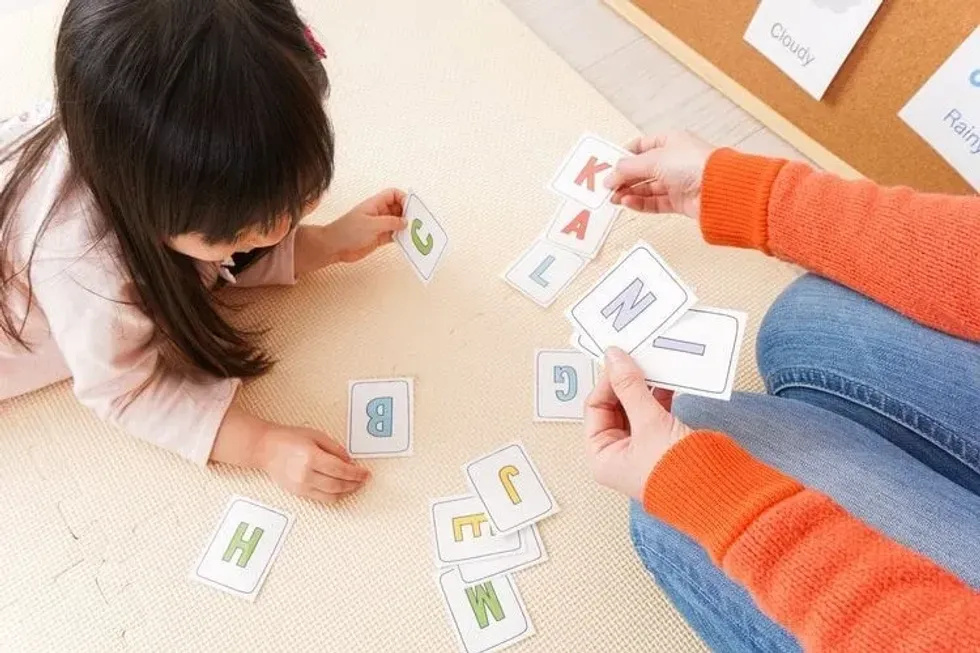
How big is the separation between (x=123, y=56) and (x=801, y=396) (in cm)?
75

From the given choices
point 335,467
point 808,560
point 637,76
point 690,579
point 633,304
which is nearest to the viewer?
point 808,560

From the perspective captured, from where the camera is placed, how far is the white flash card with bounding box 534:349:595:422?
45.9 inches

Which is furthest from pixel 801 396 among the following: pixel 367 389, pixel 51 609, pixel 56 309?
pixel 51 609

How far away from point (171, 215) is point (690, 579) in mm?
602

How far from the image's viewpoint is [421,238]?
3.71 ft

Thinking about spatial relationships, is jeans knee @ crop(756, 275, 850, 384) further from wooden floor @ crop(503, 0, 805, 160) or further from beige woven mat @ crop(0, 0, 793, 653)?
wooden floor @ crop(503, 0, 805, 160)

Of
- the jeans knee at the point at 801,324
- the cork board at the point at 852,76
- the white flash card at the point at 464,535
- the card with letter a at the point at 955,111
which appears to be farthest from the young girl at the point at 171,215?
the card with letter a at the point at 955,111

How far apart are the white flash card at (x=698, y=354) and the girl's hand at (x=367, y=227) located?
41 centimetres

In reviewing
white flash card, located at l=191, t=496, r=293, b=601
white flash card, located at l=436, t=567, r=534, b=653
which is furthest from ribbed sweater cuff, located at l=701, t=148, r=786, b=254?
white flash card, located at l=191, t=496, r=293, b=601

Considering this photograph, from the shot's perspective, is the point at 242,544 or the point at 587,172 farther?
the point at 587,172

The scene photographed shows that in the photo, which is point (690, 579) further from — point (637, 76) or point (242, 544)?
point (637, 76)

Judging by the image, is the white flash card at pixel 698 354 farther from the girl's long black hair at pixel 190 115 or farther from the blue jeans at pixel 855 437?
the girl's long black hair at pixel 190 115

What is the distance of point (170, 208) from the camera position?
0.77 m

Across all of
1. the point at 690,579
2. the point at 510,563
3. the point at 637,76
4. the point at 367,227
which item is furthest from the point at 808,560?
the point at 637,76
